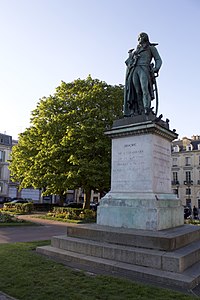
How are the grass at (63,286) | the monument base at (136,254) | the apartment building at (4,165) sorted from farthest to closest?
the apartment building at (4,165)
the monument base at (136,254)
the grass at (63,286)

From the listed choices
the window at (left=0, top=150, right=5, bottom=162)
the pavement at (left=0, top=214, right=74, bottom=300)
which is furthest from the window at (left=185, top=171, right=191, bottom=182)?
the pavement at (left=0, top=214, right=74, bottom=300)

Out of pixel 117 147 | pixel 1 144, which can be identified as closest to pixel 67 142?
pixel 117 147

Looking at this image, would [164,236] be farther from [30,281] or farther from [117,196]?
[30,281]

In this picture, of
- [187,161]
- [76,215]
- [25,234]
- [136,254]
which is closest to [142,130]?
[136,254]

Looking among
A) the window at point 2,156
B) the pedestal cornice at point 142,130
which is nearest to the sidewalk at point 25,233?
the pedestal cornice at point 142,130

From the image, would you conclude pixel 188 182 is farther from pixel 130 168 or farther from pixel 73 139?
pixel 130 168

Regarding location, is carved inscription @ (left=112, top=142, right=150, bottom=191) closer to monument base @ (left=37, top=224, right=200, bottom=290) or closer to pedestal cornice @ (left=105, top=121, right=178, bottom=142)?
pedestal cornice @ (left=105, top=121, right=178, bottom=142)

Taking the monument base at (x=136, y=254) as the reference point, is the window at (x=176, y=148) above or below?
above

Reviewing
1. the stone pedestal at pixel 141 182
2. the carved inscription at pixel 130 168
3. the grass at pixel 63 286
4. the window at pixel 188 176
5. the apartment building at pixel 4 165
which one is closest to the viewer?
the grass at pixel 63 286

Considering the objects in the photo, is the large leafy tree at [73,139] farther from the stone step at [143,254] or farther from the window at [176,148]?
the window at [176,148]

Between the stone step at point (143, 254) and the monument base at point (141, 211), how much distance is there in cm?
94

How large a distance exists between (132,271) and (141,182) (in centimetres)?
292

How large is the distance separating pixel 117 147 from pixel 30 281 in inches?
197

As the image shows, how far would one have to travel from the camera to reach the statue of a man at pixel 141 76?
9818 millimetres
